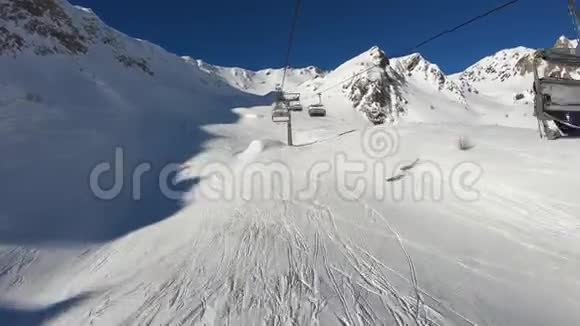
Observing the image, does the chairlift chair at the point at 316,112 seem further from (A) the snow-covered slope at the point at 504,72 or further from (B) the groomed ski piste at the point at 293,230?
(A) the snow-covered slope at the point at 504,72

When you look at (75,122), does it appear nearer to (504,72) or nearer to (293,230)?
(293,230)

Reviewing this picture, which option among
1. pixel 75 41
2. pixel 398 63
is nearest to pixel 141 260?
pixel 75 41

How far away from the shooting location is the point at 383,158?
10773 mm

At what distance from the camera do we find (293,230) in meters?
6.59

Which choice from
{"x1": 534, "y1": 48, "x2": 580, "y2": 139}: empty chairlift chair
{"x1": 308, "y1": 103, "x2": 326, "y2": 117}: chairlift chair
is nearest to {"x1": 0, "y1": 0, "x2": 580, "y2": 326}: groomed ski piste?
{"x1": 534, "y1": 48, "x2": 580, "y2": 139}: empty chairlift chair

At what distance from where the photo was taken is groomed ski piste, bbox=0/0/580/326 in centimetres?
414

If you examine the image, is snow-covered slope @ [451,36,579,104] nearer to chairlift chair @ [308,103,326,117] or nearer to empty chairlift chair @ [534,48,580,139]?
chairlift chair @ [308,103,326,117]

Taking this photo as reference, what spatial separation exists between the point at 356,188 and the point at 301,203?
1974mm

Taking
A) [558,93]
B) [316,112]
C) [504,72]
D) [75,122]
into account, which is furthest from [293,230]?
[504,72]

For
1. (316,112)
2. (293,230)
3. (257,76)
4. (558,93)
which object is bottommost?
(293,230)

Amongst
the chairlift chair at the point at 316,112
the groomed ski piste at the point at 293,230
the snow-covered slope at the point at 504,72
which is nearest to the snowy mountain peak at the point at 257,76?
the snow-covered slope at the point at 504,72

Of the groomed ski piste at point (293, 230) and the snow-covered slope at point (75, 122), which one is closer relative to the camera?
the groomed ski piste at point (293, 230)

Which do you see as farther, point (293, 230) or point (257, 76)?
point (257, 76)

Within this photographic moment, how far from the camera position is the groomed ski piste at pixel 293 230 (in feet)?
13.6
